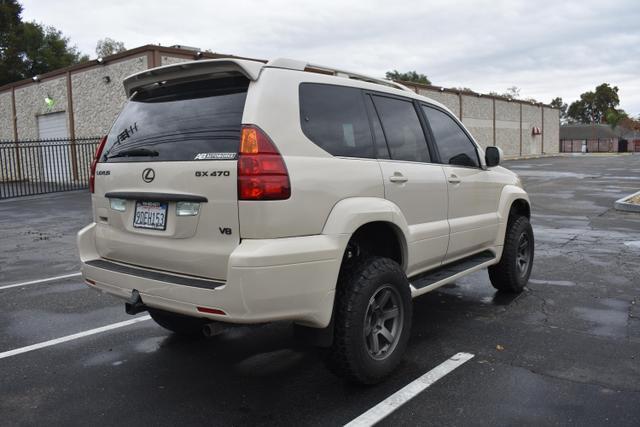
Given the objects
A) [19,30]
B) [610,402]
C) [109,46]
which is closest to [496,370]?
[610,402]

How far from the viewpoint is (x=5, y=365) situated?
4.17 m

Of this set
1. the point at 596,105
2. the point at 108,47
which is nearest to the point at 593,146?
the point at 596,105

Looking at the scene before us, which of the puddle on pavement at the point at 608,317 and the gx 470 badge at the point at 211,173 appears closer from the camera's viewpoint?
the gx 470 badge at the point at 211,173

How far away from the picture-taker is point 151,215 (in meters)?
3.50

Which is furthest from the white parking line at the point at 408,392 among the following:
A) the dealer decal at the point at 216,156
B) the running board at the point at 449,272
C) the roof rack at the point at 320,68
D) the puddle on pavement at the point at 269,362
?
the roof rack at the point at 320,68

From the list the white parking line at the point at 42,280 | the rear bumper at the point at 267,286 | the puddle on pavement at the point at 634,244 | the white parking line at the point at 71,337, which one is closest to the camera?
the rear bumper at the point at 267,286

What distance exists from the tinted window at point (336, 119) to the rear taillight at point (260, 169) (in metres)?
0.36

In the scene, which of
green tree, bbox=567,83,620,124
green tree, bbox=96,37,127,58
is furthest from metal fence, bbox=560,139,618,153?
green tree, bbox=96,37,127,58

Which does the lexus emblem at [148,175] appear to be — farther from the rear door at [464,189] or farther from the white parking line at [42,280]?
the white parking line at [42,280]

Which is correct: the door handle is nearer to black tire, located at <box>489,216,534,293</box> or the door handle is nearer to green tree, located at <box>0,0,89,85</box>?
black tire, located at <box>489,216,534,293</box>

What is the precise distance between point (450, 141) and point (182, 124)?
2.55 metres

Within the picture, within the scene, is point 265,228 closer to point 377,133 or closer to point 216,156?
point 216,156

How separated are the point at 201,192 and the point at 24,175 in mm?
28591

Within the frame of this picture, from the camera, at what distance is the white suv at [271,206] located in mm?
3111
